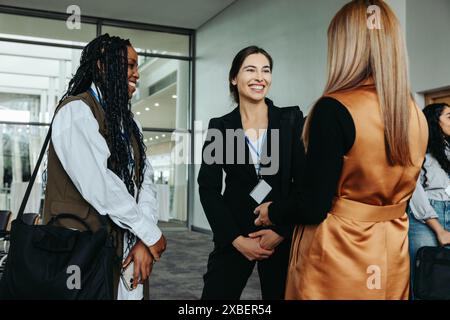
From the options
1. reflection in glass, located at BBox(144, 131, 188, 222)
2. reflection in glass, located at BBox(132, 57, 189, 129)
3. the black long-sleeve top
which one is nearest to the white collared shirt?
the black long-sleeve top

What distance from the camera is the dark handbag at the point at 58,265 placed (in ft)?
4.55

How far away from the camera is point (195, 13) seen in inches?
459

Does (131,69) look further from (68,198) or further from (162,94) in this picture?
(162,94)

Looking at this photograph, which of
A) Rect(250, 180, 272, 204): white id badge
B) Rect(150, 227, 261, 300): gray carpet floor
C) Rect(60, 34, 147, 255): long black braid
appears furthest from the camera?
Rect(150, 227, 261, 300): gray carpet floor

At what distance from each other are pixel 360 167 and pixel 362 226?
0.16m

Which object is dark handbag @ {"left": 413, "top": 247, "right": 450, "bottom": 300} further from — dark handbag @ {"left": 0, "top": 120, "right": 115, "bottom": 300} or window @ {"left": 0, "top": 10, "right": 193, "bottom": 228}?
window @ {"left": 0, "top": 10, "right": 193, "bottom": 228}

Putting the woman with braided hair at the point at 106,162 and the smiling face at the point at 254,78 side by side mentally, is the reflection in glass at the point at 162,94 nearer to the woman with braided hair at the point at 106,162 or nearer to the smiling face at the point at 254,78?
the smiling face at the point at 254,78

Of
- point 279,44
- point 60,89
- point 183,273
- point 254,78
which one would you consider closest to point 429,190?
point 254,78

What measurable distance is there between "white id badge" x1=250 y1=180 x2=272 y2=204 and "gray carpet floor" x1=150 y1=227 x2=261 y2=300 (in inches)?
112

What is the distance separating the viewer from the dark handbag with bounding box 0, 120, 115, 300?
1386mm

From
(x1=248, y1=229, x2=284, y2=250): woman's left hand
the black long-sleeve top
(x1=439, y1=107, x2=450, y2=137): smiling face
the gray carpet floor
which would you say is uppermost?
(x1=439, y1=107, x2=450, y2=137): smiling face

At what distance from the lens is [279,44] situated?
8.89 m
